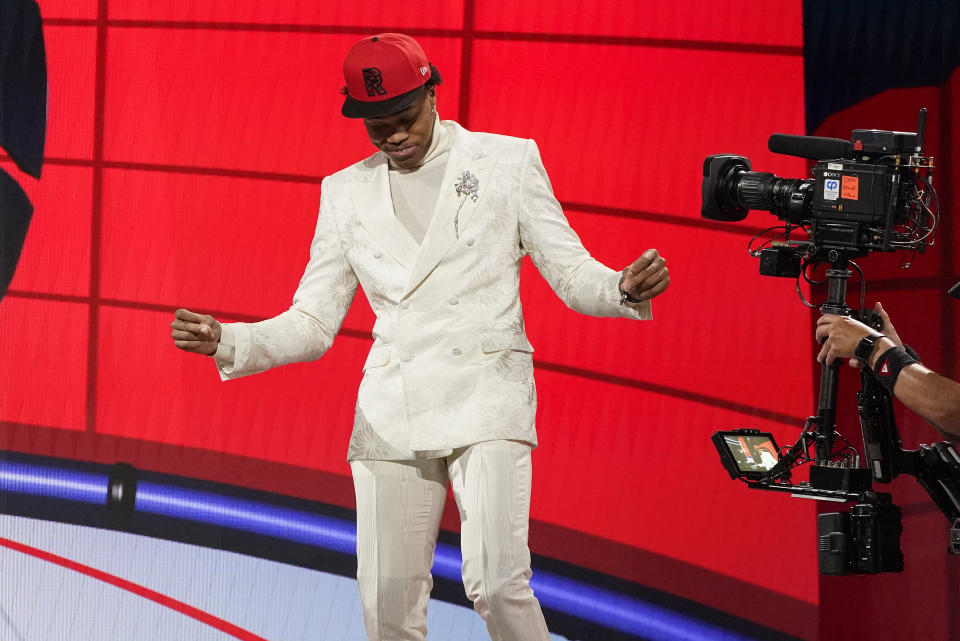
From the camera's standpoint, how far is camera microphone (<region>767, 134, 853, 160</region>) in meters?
2.52

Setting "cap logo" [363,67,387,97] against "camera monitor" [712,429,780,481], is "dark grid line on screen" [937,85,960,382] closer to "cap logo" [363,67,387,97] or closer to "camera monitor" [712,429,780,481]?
"camera monitor" [712,429,780,481]

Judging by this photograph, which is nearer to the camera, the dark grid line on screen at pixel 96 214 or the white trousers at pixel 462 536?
the white trousers at pixel 462 536

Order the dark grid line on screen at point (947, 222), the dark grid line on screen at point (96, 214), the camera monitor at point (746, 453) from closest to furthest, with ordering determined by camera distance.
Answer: the camera monitor at point (746, 453), the dark grid line on screen at point (947, 222), the dark grid line on screen at point (96, 214)

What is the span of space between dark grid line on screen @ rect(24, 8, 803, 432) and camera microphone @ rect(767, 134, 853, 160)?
0.88m

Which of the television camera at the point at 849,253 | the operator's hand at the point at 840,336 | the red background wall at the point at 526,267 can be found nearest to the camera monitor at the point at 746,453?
the television camera at the point at 849,253

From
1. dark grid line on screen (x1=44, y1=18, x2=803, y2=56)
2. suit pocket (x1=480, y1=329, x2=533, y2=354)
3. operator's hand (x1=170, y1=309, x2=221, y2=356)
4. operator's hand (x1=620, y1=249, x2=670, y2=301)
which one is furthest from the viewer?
dark grid line on screen (x1=44, y1=18, x2=803, y2=56)

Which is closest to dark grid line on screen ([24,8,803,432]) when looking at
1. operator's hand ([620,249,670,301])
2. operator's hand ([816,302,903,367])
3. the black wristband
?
operator's hand ([816,302,903,367])

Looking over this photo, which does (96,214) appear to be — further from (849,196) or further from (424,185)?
(849,196)

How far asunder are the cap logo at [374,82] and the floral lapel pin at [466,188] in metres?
0.26

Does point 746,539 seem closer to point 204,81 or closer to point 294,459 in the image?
point 294,459

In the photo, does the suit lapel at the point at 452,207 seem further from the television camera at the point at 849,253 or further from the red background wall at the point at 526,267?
the red background wall at the point at 526,267

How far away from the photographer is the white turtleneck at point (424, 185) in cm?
245

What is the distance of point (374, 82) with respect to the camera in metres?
2.32

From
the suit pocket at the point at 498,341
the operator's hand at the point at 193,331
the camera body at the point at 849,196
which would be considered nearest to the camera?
the operator's hand at the point at 193,331
